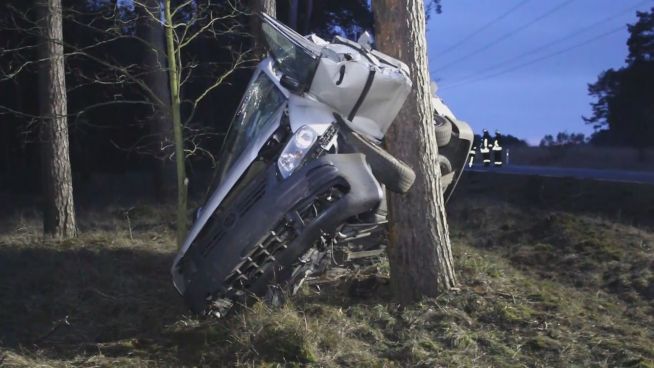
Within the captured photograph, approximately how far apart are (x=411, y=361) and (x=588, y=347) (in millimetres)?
1248

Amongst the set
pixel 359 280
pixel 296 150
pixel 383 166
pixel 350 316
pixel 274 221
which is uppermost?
pixel 296 150

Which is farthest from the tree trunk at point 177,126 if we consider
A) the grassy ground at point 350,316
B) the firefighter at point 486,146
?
the firefighter at point 486,146

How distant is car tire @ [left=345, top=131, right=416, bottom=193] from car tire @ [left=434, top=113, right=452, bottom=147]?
1.91 metres

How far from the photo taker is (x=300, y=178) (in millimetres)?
5328

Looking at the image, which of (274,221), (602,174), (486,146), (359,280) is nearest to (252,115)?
(274,221)

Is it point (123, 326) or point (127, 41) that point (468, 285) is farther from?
point (127, 41)

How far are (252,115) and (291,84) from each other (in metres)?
0.74

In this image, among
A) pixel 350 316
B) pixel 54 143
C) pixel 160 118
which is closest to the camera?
pixel 350 316

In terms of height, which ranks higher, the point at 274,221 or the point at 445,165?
the point at 445,165

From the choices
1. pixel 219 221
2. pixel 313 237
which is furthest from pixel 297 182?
pixel 219 221

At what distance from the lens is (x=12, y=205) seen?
22.1 meters

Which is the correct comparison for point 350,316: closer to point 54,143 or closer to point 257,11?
point 257,11

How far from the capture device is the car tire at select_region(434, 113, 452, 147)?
7637 millimetres

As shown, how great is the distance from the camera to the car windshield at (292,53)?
5875 mm
